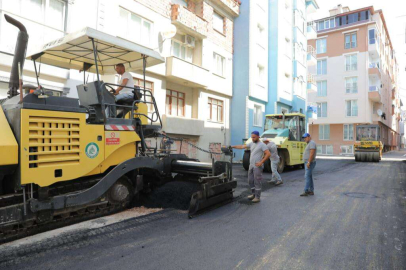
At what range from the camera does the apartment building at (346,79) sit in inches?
1563

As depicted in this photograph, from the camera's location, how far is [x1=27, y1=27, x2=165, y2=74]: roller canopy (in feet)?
16.4

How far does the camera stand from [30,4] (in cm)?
993

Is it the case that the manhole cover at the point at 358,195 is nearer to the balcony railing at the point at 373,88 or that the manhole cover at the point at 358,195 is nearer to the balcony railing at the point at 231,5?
the balcony railing at the point at 231,5

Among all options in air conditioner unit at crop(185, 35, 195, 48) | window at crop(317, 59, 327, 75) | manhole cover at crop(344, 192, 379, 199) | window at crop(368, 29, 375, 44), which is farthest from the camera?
window at crop(317, 59, 327, 75)

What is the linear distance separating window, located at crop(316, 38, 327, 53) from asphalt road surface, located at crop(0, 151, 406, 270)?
41.3 metres

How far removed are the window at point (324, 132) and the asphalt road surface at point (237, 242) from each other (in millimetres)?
37508

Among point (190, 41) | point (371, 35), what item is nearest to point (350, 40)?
point (371, 35)

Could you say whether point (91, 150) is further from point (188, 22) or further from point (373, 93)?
point (373, 93)

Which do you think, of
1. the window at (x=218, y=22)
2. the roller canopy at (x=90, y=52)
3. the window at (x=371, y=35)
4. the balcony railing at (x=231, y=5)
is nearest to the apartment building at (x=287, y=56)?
the balcony railing at (x=231, y=5)

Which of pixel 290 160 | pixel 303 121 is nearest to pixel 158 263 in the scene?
pixel 290 160

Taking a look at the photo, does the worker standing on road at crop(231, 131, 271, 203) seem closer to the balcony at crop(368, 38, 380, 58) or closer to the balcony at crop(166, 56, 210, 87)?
the balcony at crop(166, 56, 210, 87)

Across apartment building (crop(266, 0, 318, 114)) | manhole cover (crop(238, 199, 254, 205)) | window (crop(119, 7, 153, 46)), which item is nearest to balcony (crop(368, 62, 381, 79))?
apartment building (crop(266, 0, 318, 114))

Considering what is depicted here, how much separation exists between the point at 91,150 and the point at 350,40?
4494 cm

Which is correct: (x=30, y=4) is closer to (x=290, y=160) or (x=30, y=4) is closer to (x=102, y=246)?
(x=102, y=246)
